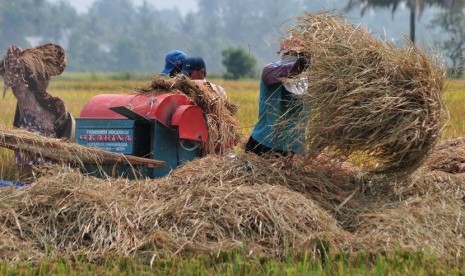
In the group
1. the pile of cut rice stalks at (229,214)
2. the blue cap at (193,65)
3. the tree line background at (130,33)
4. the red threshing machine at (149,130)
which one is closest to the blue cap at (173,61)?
the blue cap at (193,65)

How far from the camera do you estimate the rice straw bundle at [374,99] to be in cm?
622

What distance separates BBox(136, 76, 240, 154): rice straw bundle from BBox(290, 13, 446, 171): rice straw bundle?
1.26 m

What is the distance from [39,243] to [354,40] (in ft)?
8.49

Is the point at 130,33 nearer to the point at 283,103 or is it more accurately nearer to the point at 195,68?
the point at 195,68

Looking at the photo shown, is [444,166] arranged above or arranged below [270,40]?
below

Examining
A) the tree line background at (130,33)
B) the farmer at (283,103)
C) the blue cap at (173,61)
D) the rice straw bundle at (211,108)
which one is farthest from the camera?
the tree line background at (130,33)

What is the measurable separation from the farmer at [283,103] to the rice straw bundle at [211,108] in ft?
1.91

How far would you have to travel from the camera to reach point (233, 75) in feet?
120

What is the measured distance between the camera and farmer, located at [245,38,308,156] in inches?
264

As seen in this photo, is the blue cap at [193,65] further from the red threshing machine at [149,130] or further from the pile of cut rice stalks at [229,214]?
the pile of cut rice stalks at [229,214]

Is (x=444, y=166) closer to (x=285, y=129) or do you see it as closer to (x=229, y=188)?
(x=285, y=129)

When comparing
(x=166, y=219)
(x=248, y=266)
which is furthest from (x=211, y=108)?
(x=248, y=266)

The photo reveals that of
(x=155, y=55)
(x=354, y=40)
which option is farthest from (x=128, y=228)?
(x=155, y=55)

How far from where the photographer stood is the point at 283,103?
7016 mm
